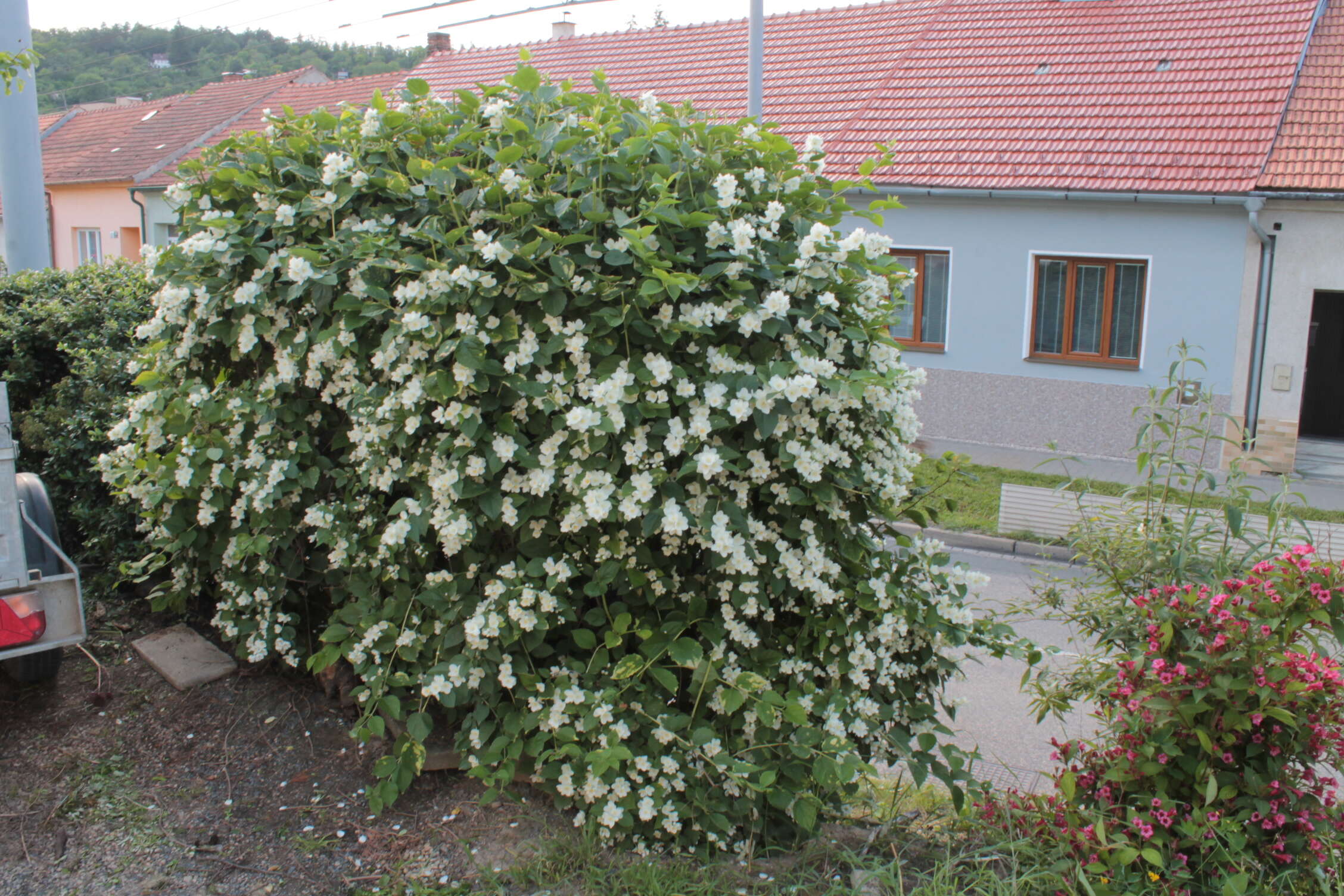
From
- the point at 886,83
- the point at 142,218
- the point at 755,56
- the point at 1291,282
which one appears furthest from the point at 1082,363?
the point at 142,218

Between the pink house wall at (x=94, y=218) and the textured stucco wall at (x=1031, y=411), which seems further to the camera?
the pink house wall at (x=94, y=218)

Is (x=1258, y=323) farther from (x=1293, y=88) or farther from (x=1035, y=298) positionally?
(x=1293, y=88)

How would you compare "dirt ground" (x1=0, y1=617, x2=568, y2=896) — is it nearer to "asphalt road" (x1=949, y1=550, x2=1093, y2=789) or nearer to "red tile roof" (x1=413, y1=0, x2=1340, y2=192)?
"asphalt road" (x1=949, y1=550, x2=1093, y2=789)

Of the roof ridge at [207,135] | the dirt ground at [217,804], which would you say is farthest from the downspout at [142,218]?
the dirt ground at [217,804]

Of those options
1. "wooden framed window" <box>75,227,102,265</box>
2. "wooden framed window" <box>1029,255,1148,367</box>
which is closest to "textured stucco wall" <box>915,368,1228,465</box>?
"wooden framed window" <box>1029,255,1148,367</box>

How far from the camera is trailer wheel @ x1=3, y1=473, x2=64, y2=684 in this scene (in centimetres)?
401

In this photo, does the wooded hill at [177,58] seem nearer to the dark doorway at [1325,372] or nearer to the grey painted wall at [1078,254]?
the grey painted wall at [1078,254]

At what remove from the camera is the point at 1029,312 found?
13.5m

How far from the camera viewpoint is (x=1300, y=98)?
42.4 ft

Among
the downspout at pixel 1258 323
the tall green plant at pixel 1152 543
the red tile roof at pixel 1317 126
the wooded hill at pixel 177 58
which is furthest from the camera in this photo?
the wooded hill at pixel 177 58

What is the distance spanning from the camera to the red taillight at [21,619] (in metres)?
3.54

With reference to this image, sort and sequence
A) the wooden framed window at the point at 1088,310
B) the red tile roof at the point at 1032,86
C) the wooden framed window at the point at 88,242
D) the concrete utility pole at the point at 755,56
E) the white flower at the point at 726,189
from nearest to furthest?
the white flower at the point at 726,189
the concrete utility pole at the point at 755,56
the red tile roof at the point at 1032,86
the wooden framed window at the point at 1088,310
the wooden framed window at the point at 88,242

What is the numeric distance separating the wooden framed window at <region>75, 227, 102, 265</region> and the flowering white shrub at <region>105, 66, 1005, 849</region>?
28074mm

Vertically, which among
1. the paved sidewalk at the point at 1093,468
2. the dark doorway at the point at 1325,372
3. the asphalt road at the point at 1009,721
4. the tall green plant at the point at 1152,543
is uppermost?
the tall green plant at the point at 1152,543
